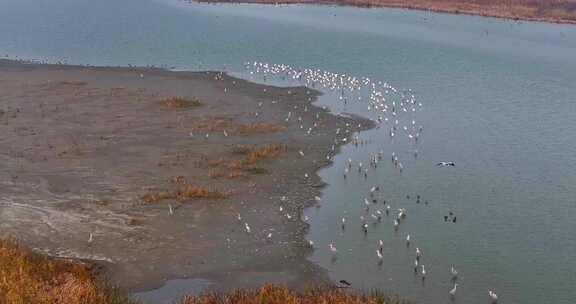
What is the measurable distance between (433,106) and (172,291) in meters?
32.8

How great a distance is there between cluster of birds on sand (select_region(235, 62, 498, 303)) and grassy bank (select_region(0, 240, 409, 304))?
10.4ft

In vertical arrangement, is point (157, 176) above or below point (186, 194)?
above

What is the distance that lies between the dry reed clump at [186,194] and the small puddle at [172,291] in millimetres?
7625

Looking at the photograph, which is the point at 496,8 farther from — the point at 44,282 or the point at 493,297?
the point at 44,282

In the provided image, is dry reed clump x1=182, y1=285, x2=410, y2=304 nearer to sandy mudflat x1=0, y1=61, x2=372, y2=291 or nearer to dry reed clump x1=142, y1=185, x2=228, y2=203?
sandy mudflat x1=0, y1=61, x2=372, y2=291

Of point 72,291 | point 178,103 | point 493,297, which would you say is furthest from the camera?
point 178,103

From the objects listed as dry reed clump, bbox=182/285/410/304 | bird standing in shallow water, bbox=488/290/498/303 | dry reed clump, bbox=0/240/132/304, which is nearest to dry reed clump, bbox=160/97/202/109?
dry reed clump, bbox=0/240/132/304

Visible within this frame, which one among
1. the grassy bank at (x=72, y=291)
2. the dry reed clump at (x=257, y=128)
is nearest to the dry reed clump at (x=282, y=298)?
the grassy bank at (x=72, y=291)

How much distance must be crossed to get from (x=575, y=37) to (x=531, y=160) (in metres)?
52.2

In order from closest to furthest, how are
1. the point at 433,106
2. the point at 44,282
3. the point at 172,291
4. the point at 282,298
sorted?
the point at 44,282, the point at 282,298, the point at 172,291, the point at 433,106

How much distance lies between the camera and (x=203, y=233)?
1107 inches

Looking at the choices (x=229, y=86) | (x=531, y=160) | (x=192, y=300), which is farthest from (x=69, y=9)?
(x=192, y=300)

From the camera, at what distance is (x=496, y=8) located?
106875mm

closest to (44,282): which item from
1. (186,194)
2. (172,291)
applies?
(172,291)
